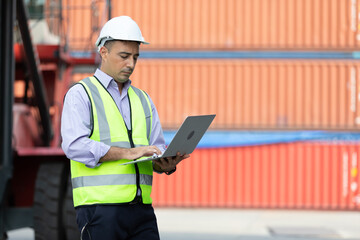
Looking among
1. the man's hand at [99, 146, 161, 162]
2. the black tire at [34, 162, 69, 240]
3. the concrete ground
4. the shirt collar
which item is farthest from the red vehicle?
the man's hand at [99, 146, 161, 162]

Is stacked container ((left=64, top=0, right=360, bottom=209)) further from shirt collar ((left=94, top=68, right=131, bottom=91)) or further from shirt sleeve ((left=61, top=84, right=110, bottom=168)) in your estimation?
shirt sleeve ((left=61, top=84, right=110, bottom=168))

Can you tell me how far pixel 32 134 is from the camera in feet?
23.5

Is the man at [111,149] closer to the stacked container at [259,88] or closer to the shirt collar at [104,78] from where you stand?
the shirt collar at [104,78]

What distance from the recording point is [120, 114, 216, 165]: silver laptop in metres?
3.00

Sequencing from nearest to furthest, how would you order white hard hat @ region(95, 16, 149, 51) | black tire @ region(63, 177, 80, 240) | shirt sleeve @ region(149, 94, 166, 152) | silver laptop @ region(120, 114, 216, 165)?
silver laptop @ region(120, 114, 216, 165)
white hard hat @ region(95, 16, 149, 51)
shirt sleeve @ region(149, 94, 166, 152)
black tire @ region(63, 177, 80, 240)

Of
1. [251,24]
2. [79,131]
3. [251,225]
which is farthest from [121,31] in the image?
[251,24]

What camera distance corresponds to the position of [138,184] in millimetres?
3113

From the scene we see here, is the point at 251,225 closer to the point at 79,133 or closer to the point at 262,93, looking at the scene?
the point at 262,93

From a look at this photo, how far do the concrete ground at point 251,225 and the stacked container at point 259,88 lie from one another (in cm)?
56

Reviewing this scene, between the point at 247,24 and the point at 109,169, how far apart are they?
529 inches

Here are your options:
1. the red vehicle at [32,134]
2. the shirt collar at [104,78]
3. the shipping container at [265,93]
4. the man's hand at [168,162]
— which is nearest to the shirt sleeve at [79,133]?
the shirt collar at [104,78]

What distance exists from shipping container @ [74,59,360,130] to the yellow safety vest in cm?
1271

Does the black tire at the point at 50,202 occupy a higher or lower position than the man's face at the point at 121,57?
lower

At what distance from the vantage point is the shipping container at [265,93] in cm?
1596
